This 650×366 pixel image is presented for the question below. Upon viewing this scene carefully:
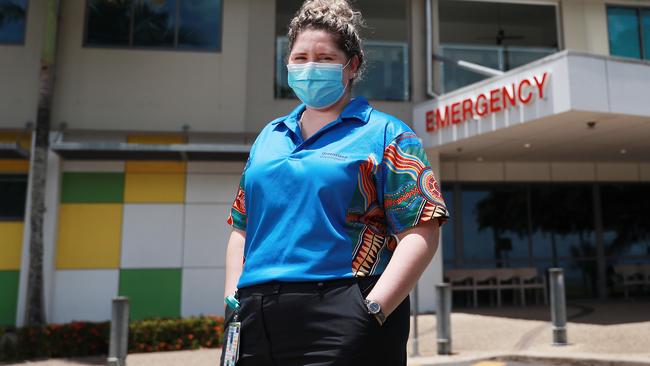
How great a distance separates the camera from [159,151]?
10.4 meters

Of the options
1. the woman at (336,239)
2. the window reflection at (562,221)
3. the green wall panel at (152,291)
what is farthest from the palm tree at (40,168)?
the window reflection at (562,221)

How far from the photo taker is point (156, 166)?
36.9 feet

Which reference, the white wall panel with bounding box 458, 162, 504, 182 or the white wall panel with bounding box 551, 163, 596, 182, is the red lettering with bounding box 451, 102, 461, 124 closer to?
the white wall panel with bounding box 458, 162, 504, 182

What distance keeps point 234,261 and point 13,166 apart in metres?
10.9

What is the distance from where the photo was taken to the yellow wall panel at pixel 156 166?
1118cm

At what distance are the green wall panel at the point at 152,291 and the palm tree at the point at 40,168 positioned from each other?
162cm

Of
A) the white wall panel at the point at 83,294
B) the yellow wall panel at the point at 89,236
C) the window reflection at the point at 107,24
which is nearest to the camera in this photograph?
the white wall panel at the point at 83,294

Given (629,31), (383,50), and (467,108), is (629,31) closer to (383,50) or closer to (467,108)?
(467,108)

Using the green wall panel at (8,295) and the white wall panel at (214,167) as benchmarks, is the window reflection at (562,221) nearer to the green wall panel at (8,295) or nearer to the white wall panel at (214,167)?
the white wall panel at (214,167)

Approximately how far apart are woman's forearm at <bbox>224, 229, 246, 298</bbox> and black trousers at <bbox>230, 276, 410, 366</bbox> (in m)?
0.23

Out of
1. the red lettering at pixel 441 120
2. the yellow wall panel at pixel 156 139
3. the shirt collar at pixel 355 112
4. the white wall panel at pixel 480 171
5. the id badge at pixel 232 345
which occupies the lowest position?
the id badge at pixel 232 345

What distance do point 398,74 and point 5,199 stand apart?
29.4 ft

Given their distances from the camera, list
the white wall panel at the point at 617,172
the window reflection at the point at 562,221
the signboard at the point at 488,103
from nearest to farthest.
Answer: the signboard at the point at 488,103 → the window reflection at the point at 562,221 → the white wall panel at the point at 617,172

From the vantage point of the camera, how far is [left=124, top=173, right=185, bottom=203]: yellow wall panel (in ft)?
36.4
